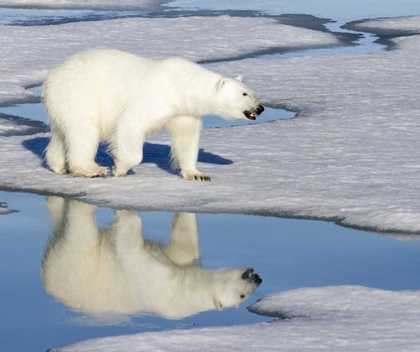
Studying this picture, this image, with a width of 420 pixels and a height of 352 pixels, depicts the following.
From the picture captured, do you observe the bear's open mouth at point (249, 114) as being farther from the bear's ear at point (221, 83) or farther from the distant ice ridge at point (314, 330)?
the distant ice ridge at point (314, 330)

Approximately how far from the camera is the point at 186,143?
7172mm

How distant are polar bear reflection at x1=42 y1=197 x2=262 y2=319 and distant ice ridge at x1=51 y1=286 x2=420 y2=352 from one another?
30cm

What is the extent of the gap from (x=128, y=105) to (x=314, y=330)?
3162 mm

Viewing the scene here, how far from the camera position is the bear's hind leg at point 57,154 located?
7422mm

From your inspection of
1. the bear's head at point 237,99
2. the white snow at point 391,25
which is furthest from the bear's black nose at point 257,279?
the white snow at point 391,25

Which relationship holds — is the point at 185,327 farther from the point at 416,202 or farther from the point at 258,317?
the point at 416,202

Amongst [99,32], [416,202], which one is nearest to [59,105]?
[416,202]

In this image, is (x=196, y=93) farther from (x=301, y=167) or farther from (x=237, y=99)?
Answer: (x=301, y=167)

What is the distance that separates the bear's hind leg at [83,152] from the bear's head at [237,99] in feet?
3.19

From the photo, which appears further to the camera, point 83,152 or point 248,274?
point 83,152

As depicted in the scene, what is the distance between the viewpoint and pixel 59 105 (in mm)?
7211

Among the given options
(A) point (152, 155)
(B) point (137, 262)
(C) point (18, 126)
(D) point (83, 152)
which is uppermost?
(D) point (83, 152)

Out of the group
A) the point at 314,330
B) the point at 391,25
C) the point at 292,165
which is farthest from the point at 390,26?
the point at 314,330

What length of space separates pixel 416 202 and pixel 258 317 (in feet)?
7.25
